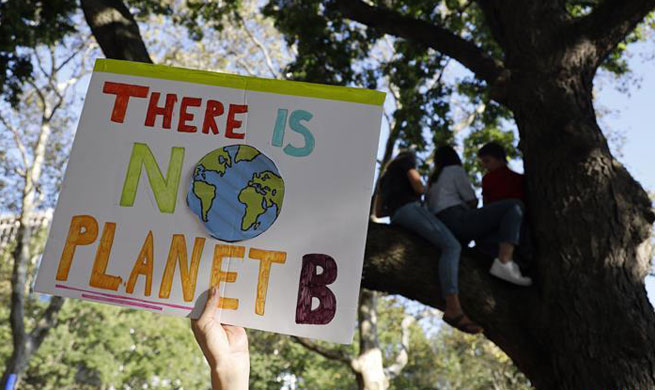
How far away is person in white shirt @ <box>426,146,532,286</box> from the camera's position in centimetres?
460

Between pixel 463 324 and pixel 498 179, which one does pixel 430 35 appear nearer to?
pixel 498 179

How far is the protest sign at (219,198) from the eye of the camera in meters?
2.04

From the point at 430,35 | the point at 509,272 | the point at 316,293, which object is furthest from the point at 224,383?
the point at 430,35

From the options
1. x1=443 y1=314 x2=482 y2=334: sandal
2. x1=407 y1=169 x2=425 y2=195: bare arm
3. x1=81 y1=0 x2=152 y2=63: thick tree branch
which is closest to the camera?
x1=443 y1=314 x2=482 y2=334: sandal

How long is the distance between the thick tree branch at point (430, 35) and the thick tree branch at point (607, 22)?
0.73 metres

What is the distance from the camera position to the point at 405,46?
8867mm

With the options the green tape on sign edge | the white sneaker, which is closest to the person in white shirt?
the white sneaker

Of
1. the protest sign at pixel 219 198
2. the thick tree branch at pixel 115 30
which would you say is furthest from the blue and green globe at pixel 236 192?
the thick tree branch at pixel 115 30

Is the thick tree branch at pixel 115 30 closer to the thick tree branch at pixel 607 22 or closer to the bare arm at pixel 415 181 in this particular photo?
the bare arm at pixel 415 181

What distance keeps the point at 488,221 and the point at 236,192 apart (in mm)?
2902

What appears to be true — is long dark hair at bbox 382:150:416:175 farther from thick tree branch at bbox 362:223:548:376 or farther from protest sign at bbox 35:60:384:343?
protest sign at bbox 35:60:384:343

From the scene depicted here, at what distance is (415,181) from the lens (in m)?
4.82

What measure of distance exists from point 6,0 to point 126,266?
20.8ft

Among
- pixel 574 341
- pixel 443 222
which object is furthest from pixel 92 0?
pixel 574 341
